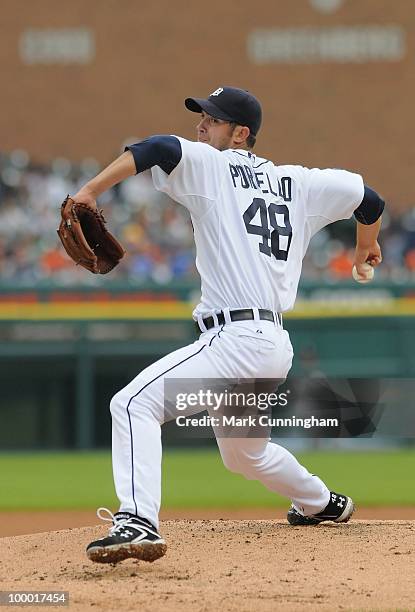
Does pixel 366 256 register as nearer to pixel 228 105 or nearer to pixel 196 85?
pixel 228 105

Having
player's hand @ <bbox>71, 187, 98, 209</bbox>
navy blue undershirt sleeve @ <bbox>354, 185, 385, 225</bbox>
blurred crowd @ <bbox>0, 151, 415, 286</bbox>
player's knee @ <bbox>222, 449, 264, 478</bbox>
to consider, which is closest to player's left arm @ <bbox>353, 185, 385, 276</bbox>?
navy blue undershirt sleeve @ <bbox>354, 185, 385, 225</bbox>

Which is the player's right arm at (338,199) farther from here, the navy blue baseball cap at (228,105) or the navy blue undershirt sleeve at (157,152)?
the navy blue undershirt sleeve at (157,152)

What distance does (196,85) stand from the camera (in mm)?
18562

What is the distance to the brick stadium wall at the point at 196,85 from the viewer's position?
1819cm

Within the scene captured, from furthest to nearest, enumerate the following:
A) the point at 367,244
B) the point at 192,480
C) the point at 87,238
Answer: the point at 192,480, the point at 367,244, the point at 87,238

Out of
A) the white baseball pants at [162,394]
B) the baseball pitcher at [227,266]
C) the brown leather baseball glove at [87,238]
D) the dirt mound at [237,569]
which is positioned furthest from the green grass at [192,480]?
the brown leather baseball glove at [87,238]

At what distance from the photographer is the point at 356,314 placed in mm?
9828

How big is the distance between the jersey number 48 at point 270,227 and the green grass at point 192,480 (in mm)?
2904

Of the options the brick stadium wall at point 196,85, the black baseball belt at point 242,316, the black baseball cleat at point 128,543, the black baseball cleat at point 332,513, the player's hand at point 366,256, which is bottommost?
the black baseball cleat at point 332,513

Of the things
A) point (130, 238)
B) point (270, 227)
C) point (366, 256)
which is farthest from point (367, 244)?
point (130, 238)

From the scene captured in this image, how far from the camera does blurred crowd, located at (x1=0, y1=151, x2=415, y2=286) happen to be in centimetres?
1079

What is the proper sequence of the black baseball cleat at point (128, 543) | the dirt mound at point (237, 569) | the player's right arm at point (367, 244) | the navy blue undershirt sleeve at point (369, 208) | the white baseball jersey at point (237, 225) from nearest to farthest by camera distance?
the dirt mound at point (237, 569)
the black baseball cleat at point (128, 543)
the white baseball jersey at point (237, 225)
the navy blue undershirt sleeve at point (369, 208)
the player's right arm at point (367, 244)

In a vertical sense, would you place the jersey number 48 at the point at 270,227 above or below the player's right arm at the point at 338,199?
below

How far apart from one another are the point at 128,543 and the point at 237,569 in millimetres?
484
